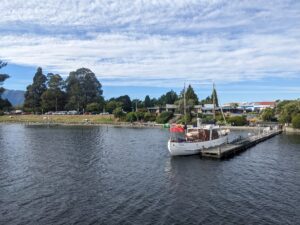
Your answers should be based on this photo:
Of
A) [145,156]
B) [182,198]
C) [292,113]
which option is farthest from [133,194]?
[292,113]

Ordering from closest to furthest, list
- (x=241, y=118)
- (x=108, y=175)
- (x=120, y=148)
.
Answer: (x=108, y=175) < (x=120, y=148) < (x=241, y=118)

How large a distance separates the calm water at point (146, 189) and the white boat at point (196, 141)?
1.97m

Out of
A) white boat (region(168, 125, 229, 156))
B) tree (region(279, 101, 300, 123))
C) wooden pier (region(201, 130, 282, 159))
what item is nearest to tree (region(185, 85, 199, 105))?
tree (region(279, 101, 300, 123))

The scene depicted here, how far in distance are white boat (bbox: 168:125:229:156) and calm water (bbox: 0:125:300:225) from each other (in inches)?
77.5

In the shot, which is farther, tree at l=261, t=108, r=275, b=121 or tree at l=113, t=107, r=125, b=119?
tree at l=113, t=107, r=125, b=119

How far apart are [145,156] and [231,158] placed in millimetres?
14952

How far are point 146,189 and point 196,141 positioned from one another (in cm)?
2601

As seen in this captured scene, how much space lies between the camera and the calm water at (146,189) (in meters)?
30.2

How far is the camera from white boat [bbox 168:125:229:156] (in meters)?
60.7

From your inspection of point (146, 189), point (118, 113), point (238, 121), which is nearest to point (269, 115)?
point (238, 121)

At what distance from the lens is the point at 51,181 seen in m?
42.8

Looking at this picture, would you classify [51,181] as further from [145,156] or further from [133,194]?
[145,156]

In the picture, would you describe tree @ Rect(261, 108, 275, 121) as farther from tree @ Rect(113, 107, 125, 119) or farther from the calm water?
the calm water

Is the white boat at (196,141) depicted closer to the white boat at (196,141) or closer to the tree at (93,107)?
the white boat at (196,141)
